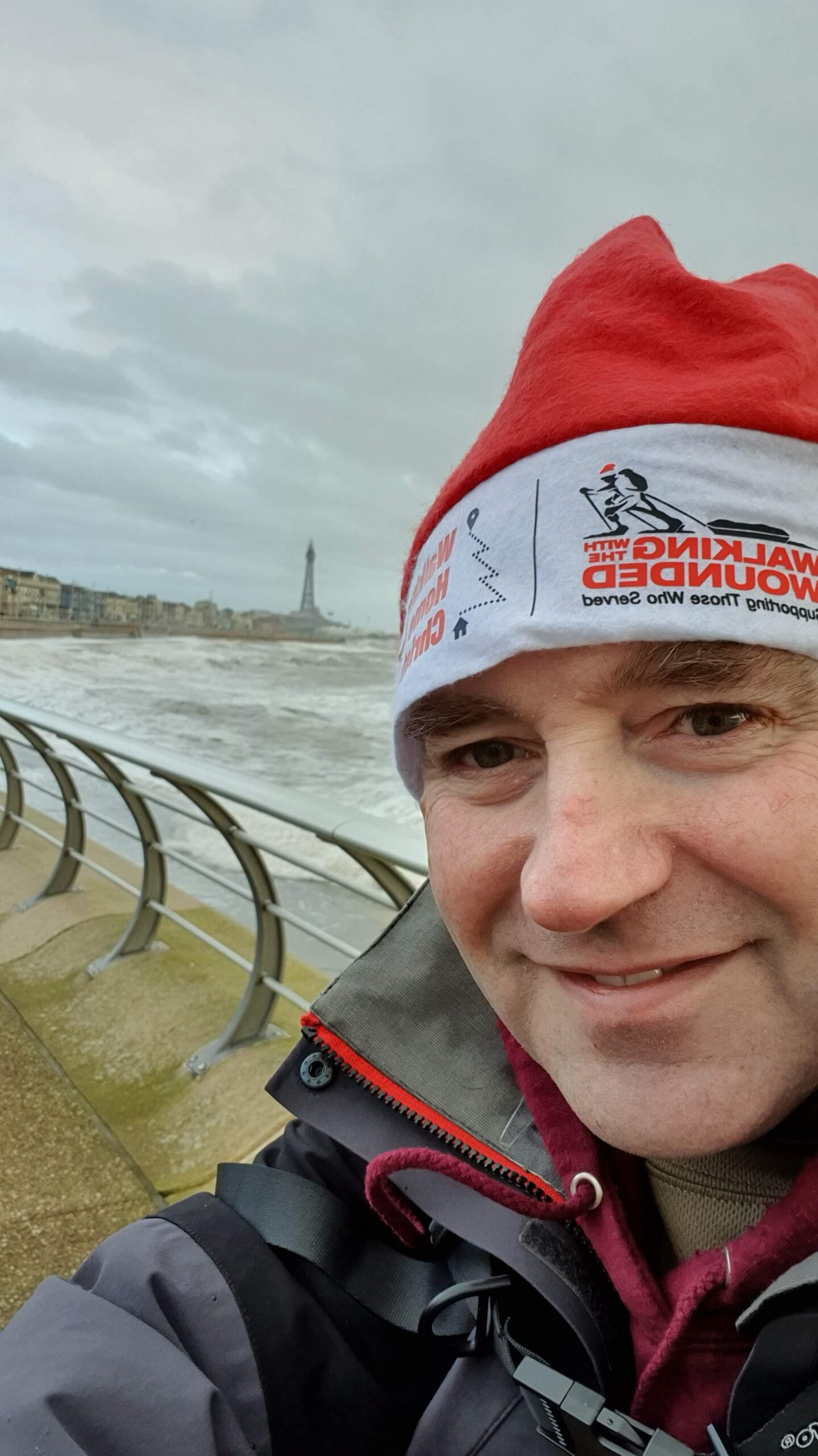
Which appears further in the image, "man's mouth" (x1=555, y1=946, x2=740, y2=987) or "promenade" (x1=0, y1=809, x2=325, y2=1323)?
"promenade" (x1=0, y1=809, x2=325, y2=1323)

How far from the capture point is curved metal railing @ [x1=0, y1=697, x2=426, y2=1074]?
2.11 meters

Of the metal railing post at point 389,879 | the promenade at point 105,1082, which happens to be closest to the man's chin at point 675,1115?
the metal railing post at point 389,879

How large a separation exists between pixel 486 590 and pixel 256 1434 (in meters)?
0.97

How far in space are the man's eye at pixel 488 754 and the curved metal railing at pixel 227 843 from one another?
78cm

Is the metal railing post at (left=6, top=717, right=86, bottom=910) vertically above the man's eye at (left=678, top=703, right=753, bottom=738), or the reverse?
the man's eye at (left=678, top=703, right=753, bottom=738)

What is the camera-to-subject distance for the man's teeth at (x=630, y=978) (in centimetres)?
87

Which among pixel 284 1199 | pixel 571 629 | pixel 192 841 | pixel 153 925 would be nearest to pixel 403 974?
pixel 284 1199

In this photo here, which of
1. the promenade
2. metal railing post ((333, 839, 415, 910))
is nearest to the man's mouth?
metal railing post ((333, 839, 415, 910))

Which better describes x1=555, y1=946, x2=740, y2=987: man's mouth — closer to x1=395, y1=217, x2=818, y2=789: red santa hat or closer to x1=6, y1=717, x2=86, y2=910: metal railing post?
x1=395, y1=217, x2=818, y2=789: red santa hat

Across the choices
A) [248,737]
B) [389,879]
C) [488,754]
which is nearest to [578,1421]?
[488,754]

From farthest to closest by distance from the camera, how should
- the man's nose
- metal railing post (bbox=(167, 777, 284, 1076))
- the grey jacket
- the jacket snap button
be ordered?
metal railing post (bbox=(167, 777, 284, 1076))
the jacket snap button
the grey jacket
the man's nose

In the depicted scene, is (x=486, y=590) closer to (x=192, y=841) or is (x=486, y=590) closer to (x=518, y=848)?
(x=518, y=848)

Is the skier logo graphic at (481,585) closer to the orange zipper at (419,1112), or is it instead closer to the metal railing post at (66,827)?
the orange zipper at (419,1112)

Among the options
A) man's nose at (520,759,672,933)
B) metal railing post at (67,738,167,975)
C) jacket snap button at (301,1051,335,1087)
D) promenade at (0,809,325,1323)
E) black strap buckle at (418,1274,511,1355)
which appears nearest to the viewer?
man's nose at (520,759,672,933)
